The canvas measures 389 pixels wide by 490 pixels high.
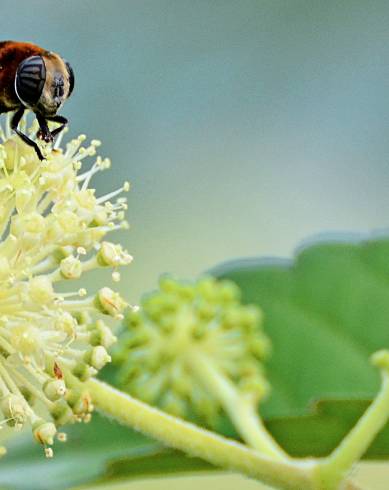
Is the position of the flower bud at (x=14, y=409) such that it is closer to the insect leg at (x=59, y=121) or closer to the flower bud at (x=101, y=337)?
the flower bud at (x=101, y=337)

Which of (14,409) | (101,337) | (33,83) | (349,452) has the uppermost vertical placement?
(33,83)

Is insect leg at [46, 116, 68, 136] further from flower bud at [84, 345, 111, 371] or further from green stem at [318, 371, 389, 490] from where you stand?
green stem at [318, 371, 389, 490]

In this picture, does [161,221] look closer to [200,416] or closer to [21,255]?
[200,416]

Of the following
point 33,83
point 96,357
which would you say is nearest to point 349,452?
point 96,357

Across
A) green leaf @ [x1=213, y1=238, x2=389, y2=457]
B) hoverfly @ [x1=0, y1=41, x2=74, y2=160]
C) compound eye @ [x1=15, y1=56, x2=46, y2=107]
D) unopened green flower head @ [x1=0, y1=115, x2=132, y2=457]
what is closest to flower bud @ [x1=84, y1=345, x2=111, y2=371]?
unopened green flower head @ [x1=0, y1=115, x2=132, y2=457]

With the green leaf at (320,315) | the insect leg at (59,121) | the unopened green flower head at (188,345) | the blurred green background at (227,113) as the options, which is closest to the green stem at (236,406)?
the unopened green flower head at (188,345)

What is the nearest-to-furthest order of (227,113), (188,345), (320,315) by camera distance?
(188,345) < (320,315) < (227,113)

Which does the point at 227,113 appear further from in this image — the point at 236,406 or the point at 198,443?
the point at 198,443
